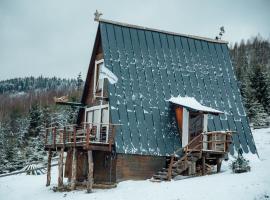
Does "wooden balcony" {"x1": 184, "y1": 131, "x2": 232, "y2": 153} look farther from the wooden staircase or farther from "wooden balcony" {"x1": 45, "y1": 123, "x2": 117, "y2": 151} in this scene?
"wooden balcony" {"x1": 45, "y1": 123, "x2": 117, "y2": 151}

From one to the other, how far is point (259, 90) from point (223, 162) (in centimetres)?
3102

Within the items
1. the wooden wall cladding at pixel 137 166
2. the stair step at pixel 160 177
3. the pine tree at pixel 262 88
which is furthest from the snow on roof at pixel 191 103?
the pine tree at pixel 262 88

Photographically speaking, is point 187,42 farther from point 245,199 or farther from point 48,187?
point 245,199

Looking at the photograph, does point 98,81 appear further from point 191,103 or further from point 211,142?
point 211,142

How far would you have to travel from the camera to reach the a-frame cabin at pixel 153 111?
86.6 ft

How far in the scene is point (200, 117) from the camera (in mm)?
28625

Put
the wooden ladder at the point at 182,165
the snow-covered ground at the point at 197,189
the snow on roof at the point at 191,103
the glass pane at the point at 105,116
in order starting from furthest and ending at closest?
the glass pane at the point at 105,116 → the snow on roof at the point at 191,103 → the wooden ladder at the point at 182,165 → the snow-covered ground at the point at 197,189

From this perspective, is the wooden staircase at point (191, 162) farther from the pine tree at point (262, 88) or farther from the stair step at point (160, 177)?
the pine tree at point (262, 88)

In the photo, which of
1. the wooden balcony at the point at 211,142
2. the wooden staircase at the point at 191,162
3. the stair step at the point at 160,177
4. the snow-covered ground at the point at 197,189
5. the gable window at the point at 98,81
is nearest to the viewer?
the snow-covered ground at the point at 197,189

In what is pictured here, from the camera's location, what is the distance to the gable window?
97.4ft

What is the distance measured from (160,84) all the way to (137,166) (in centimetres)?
608

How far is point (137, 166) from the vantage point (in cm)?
2656

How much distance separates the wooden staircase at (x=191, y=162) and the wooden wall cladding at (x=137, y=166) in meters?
0.44

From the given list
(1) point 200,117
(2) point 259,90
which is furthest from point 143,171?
(2) point 259,90
